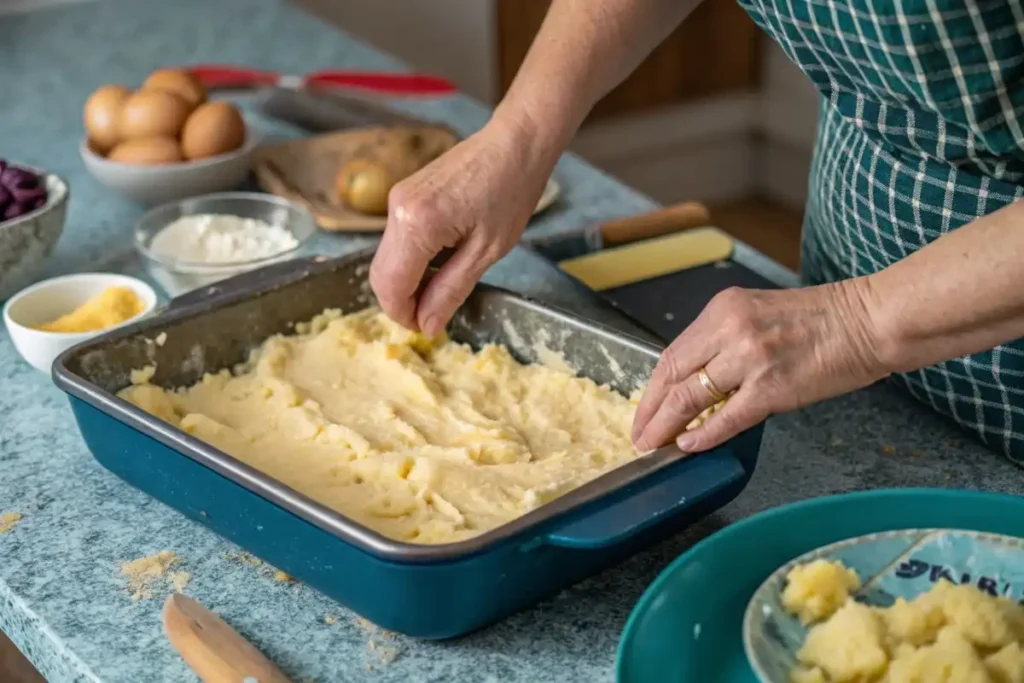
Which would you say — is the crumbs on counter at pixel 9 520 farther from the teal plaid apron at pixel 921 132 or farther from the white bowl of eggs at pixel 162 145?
the teal plaid apron at pixel 921 132

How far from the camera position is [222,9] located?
2379 millimetres

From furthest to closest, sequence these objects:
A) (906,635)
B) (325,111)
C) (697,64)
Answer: (697,64) < (325,111) < (906,635)

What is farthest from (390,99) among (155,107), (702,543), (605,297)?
(702,543)

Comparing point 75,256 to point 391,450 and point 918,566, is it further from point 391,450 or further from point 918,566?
point 918,566

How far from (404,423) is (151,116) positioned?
0.71 m

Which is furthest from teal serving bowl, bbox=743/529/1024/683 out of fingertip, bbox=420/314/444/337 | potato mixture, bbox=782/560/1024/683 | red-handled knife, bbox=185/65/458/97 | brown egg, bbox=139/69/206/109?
red-handled knife, bbox=185/65/458/97

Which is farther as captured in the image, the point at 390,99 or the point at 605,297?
the point at 390,99

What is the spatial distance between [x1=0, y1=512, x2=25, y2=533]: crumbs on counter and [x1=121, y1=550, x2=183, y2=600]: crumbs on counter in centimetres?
13

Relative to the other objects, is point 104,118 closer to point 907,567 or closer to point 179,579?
point 179,579

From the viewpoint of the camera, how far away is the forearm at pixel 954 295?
0.89m

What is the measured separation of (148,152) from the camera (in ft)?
5.38

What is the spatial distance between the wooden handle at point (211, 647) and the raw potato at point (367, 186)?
746mm

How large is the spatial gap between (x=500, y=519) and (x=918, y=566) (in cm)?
31

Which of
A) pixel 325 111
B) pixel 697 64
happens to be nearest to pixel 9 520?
pixel 325 111
